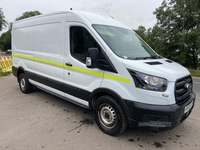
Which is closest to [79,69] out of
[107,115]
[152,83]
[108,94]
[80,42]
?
[80,42]

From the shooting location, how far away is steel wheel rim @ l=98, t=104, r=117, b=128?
3.18 m

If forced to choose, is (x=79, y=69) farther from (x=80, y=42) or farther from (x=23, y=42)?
(x=23, y=42)

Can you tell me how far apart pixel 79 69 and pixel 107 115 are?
44.6 inches

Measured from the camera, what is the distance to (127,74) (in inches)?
112

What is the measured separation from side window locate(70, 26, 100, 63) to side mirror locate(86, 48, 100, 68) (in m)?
0.35

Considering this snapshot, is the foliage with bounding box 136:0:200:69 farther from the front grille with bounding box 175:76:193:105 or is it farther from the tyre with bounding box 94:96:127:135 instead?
the tyre with bounding box 94:96:127:135

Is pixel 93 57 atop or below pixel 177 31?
below

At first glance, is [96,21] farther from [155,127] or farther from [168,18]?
[168,18]

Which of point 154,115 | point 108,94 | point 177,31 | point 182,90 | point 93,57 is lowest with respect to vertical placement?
point 154,115

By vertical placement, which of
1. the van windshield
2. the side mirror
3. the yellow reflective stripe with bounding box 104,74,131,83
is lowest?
the yellow reflective stripe with bounding box 104,74,131,83

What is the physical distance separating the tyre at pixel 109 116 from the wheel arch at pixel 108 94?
0.09 m

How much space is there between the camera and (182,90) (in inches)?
115

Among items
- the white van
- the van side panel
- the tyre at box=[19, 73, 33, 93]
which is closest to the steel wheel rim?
the white van

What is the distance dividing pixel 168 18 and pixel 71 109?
1827 cm
